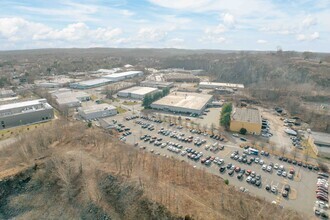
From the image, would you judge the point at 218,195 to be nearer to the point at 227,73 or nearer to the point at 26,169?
the point at 26,169

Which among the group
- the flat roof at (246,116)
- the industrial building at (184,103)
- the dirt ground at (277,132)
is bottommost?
the dirt ground at (277,132)

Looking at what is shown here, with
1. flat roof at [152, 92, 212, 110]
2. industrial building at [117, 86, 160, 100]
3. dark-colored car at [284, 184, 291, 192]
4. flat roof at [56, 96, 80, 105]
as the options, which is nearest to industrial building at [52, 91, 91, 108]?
flat roof at [56, 96, 80, 105]

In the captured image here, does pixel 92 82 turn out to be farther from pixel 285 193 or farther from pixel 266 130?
pixel 285 193

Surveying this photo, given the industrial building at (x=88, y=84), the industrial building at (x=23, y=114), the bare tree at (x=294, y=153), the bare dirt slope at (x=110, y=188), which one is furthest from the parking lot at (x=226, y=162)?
the industrial building at (x=88, y=84)

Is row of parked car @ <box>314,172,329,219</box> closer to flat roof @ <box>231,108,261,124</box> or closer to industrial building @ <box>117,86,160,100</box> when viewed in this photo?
flat roof @ <box>231,108,261,124</box>

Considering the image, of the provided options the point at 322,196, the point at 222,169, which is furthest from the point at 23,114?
the point at 322,196

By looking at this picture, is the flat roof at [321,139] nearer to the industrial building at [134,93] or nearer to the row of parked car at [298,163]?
the row of parked car at [298,163]
